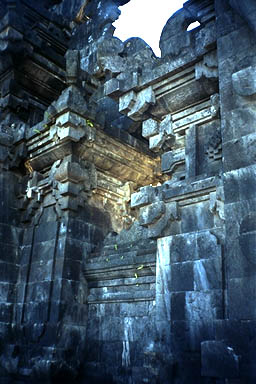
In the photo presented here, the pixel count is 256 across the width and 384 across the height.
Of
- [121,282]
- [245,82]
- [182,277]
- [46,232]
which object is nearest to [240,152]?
[245,82]

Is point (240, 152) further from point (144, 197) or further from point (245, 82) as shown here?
point (144, 197)

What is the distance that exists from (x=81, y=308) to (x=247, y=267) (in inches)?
192

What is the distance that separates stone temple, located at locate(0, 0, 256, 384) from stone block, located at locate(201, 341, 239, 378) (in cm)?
2

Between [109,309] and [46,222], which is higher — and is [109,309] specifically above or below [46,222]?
below

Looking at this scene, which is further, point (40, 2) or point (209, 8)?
point (40, 2)

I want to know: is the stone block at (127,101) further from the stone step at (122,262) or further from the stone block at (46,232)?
the stone block at (46,232)

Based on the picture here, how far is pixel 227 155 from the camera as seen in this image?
6.09 metres

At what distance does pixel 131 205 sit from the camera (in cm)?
743

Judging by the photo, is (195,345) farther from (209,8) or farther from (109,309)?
(209,8)

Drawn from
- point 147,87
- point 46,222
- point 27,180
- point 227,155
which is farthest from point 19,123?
point 227,155

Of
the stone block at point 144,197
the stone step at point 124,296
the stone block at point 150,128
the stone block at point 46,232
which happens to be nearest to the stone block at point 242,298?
the stone block at point 144,197

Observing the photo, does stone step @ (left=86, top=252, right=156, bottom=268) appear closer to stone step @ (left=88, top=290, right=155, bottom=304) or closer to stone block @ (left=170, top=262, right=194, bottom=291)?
stone step @ (left=88, top=290, right=155, bottom=304)

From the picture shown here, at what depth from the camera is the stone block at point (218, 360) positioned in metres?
5.18

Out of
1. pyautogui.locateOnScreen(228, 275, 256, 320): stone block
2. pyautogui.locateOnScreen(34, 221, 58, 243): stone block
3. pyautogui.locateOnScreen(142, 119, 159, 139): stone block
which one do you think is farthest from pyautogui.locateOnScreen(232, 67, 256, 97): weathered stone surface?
pyautogui.locateOnScreen(34, 221, 58, 243): stone block
